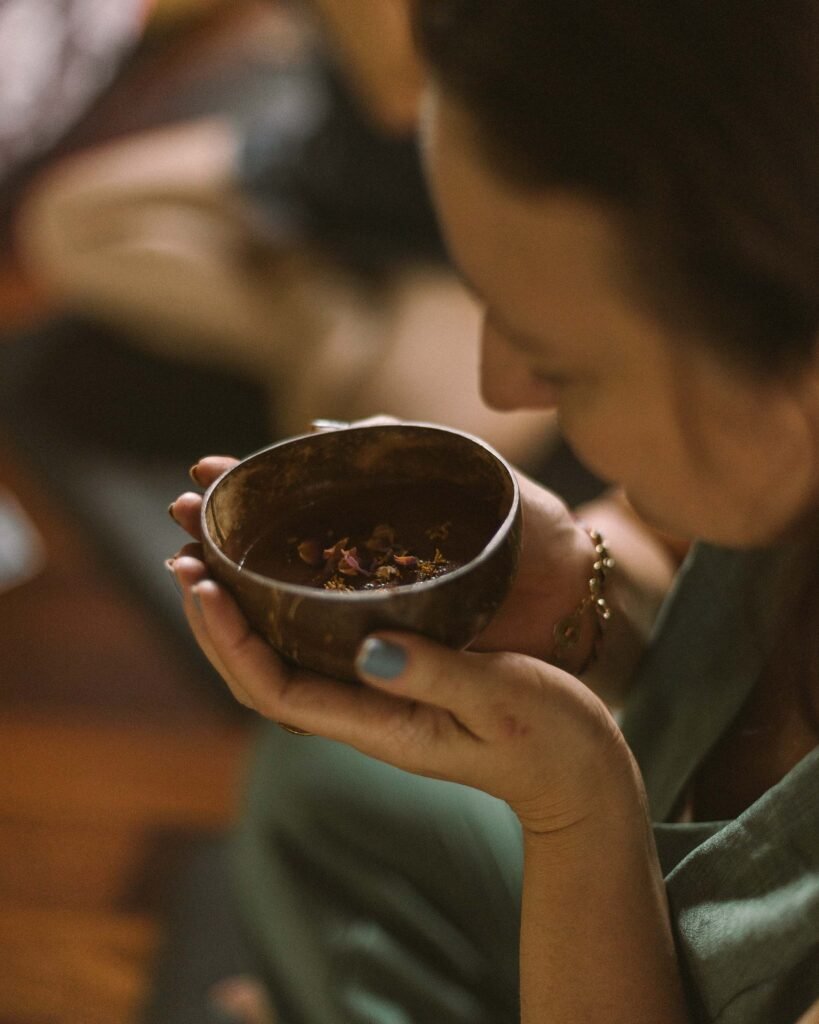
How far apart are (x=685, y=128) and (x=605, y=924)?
0.52 meters

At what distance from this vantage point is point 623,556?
1.06 meters

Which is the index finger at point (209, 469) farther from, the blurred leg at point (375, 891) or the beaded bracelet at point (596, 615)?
the blurred leg at point (375, 891)

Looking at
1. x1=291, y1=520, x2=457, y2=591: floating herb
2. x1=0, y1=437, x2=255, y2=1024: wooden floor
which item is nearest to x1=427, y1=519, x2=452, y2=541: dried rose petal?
x1=291, y1=520, x2=457, y2=591: floating herb

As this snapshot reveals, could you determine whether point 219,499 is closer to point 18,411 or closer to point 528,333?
point 528,333

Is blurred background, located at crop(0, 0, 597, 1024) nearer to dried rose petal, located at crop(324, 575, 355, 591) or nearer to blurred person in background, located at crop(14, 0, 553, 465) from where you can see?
blurred person in background, located at crop(14, 0, 553, 465)

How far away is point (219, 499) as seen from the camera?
2.62 ft

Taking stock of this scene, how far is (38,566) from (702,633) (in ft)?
5.85

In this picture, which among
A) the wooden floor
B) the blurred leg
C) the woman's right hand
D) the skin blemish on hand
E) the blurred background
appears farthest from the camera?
the blurred background

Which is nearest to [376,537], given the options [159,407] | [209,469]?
[209,469]

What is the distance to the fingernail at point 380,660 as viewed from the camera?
675 millimetres

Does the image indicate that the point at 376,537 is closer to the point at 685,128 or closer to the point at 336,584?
the point at 336,584

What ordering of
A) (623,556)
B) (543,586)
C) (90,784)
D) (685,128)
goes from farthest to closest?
(90,784) → (623,556) → (543,586) → (685,128)

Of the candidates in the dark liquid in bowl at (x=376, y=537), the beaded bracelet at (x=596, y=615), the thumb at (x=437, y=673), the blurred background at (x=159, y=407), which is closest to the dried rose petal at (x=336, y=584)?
the dark liquid in bowl at (x=376, y=537)

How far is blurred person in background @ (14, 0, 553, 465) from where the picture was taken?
6.31ft
